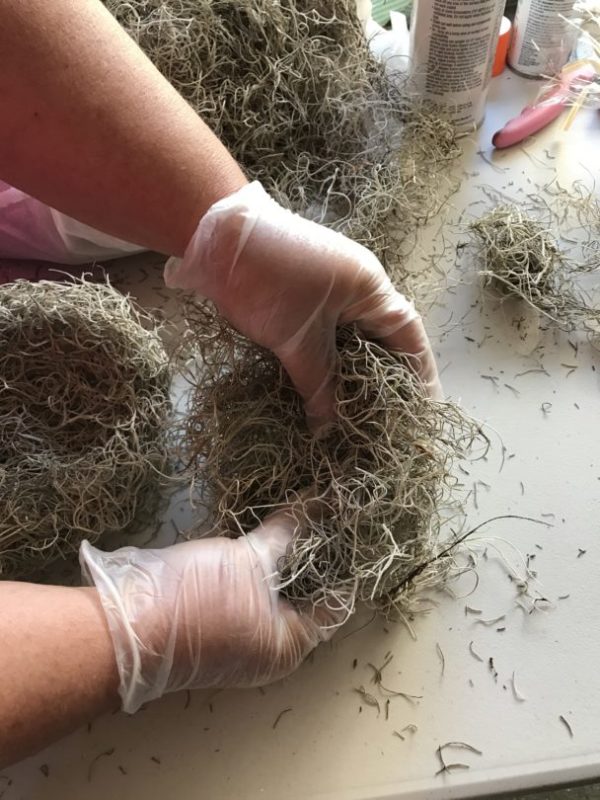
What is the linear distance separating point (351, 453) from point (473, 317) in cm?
26

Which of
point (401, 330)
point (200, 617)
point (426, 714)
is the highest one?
point (401, 330)

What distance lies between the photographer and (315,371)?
591 millimetres

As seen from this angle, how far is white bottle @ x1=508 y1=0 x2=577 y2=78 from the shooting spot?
83 cm

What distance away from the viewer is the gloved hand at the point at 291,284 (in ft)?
1.76

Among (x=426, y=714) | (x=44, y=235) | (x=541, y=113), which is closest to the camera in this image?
(x=426, y=714)

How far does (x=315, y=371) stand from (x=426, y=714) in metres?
0.28

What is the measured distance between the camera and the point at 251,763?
0.56m

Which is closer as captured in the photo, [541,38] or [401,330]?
[401,330]

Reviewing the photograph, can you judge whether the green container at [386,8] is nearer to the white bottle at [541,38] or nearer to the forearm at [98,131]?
the white bottle at [541,38]

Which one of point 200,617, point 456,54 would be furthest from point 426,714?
point 456,54

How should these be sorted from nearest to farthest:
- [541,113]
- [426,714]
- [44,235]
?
[426,714], [44,235], [541,113]

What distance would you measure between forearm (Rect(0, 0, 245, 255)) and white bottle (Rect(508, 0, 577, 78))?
1.66 feet

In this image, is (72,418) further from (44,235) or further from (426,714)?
(426,714)

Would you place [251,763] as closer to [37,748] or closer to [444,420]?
[37,748]
